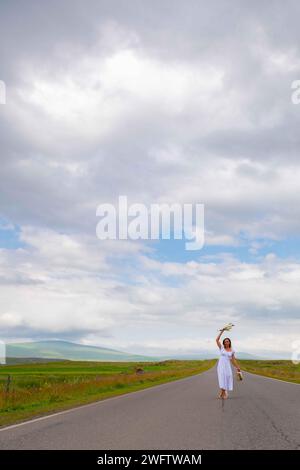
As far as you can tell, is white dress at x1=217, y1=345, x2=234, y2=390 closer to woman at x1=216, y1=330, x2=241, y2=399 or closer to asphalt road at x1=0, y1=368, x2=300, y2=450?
woman at x1=216, y1=330, x2=241, y2=399

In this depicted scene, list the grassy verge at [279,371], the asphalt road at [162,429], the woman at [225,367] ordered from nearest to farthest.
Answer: the asphalt road at [162,429], the woman at [225,367], the grassy verge at [279,371]

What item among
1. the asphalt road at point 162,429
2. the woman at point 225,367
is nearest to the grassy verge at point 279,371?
the woman at point 225,367

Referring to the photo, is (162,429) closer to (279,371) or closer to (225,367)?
(225,367)

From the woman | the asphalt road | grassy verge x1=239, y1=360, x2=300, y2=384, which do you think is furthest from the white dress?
grassy verge x1=239, y1=360, x2=300, y2=384

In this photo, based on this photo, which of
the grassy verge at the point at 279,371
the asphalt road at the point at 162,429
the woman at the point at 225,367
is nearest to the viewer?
the asphalt road at the point at 162,429

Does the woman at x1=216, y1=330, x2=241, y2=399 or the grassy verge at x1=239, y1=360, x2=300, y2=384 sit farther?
the grassy verge at x1=239, y1=360, x2=300, y2=384

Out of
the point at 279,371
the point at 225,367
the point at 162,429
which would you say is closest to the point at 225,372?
the point at 225,367

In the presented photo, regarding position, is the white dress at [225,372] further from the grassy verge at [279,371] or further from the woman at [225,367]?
the grassy verge at [279,371]

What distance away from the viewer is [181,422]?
38.1 ft

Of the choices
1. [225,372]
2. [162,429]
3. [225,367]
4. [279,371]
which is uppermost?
[225,367]

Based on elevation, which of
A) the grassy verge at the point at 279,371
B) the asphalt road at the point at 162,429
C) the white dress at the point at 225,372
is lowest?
the grassy verge at the point at 279,371
